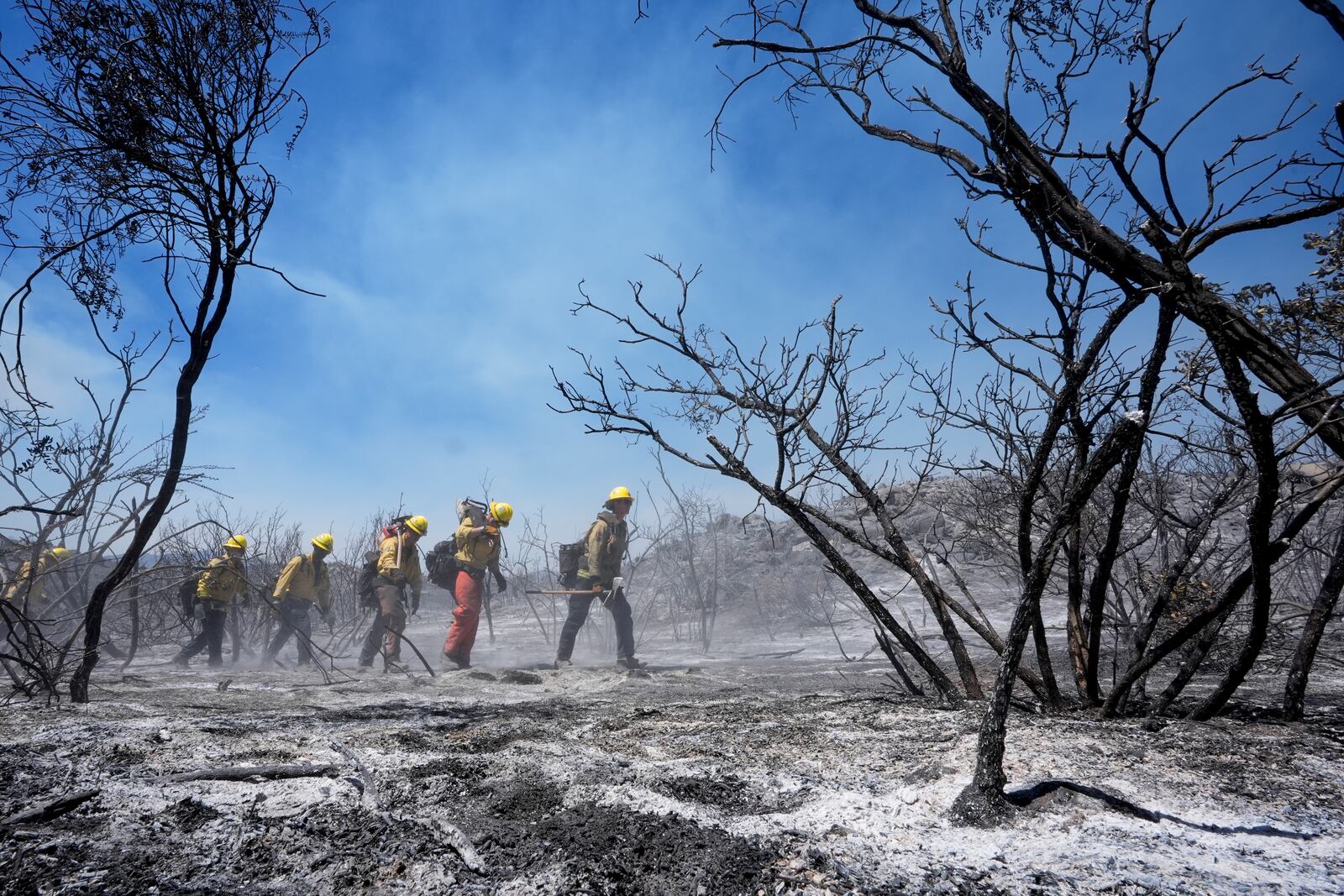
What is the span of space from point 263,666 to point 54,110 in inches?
318

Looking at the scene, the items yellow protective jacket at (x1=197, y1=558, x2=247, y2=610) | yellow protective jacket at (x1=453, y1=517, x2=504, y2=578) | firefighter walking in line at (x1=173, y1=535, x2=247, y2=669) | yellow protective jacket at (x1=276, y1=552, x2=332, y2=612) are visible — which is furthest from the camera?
yellow protective jacket at (x1=276, y1=552, x2=332, y2=612)

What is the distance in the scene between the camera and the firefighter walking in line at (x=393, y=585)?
767cm

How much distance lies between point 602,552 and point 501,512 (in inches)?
62.5

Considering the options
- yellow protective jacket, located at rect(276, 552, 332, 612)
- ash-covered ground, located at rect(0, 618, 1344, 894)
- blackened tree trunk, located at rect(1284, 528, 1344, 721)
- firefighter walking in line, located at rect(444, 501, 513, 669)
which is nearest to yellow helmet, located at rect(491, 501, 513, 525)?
firefighter walking in line, located at rect(444, 501, 513, 669)

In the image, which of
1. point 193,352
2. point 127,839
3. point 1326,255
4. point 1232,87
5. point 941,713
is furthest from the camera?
point 193,352

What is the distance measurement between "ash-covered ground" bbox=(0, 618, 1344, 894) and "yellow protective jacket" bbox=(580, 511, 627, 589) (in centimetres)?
505

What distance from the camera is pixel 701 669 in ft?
25.8

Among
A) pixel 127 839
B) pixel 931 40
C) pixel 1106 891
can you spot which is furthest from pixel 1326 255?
pixel 127 839

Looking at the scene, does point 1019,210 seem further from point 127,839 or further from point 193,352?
point 193,352

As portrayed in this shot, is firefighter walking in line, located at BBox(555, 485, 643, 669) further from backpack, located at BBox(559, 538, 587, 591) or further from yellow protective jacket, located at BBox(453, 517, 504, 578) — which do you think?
yellow protective jacket, located at BBox(453, 517, 504, 578)

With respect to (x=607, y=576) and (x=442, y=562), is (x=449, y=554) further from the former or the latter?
(x=607, y=576)

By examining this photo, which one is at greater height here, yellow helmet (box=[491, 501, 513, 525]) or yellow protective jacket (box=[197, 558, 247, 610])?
yellow helmet (box=[491, 501, 513, 525])

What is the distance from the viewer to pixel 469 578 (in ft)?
25.3

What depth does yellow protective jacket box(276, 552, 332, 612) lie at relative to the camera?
29.2ft
